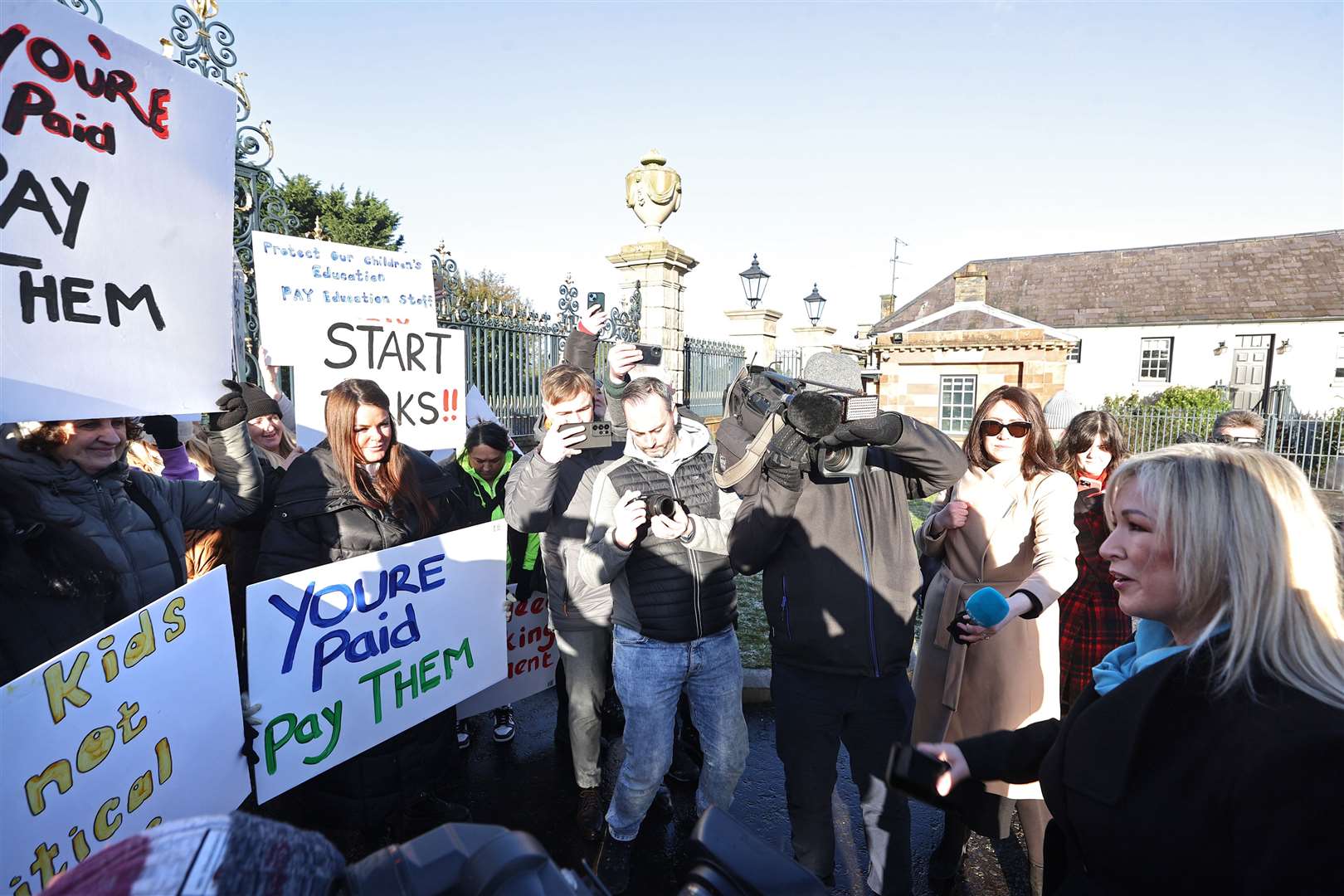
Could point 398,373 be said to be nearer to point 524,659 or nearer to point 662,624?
point 524,659

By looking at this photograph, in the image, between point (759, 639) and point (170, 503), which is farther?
point (759, 639)

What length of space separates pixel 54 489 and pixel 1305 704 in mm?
3058

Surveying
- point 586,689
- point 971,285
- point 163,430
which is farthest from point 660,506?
point 971,285

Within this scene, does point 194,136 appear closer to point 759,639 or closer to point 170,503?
point 170,503

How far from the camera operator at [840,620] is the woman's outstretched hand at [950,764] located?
25.4 inches

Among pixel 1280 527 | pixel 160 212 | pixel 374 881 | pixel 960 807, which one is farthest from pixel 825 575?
pixel 160 212

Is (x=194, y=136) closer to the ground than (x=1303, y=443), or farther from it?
farther from it

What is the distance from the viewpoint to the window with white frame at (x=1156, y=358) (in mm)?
29500

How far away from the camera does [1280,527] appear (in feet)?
4.03

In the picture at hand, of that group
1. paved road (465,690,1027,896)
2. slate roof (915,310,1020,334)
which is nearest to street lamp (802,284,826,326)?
slate roof (915,310,1020,334)

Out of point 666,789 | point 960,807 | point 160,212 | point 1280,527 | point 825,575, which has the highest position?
point 160,212

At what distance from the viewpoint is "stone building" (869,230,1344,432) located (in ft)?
89.6

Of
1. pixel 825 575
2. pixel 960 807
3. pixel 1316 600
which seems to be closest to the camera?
pixel 1316 600

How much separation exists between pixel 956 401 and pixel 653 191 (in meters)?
13.4
